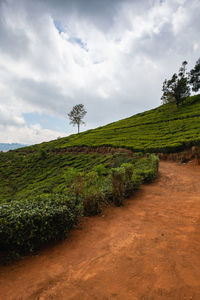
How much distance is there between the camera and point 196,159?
1440 cm

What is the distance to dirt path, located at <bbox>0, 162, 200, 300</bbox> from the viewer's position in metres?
2.57

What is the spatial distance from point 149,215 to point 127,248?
7.18 feet

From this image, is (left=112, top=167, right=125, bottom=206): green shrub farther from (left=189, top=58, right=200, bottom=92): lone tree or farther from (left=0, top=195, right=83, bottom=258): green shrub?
(left=189, top=58, right=200, bottom=92): lone tree

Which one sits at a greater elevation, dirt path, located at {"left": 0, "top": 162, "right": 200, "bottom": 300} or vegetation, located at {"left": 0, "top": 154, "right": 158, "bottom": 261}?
vegetation, located at {"left": 0, "top": 154, "right": 158, "bottom": 261}

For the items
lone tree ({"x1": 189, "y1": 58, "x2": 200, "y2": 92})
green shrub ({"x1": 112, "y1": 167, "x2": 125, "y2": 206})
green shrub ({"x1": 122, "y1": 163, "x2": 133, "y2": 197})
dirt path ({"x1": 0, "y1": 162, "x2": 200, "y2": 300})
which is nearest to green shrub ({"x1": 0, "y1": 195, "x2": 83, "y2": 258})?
dirt path ({"x1": 0, "y1": 162, "x2": 200, "y2": 300})

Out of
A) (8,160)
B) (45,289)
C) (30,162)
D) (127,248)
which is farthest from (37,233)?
(8,160)

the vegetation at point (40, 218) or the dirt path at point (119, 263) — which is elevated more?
the vegetation at point (40, 218)

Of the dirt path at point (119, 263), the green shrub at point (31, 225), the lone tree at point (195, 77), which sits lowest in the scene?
the dirt path at point (119, 263)

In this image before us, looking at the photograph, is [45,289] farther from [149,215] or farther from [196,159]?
[196,159]

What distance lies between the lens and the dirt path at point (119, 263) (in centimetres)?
257

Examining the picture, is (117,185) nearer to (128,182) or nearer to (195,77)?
(128,182)

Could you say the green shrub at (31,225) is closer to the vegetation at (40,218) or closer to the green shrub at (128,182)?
the vegetation at (40,218)

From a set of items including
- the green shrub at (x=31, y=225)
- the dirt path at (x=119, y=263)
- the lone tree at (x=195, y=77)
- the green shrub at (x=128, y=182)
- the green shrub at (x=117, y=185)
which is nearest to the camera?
the dirt path at (x=119, y=263)

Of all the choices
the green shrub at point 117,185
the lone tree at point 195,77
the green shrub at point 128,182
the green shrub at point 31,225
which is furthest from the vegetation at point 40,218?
the lone tree at point 195,77
